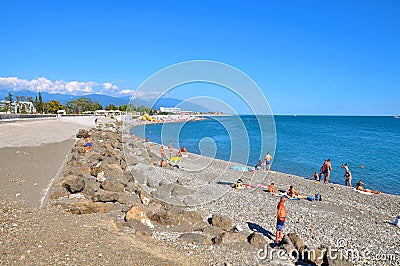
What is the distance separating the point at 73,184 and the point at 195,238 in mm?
5204

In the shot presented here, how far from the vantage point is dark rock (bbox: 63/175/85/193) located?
10383 millimetres

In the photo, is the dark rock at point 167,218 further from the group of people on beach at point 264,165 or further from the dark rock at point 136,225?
the group of people on beach at point 264,165

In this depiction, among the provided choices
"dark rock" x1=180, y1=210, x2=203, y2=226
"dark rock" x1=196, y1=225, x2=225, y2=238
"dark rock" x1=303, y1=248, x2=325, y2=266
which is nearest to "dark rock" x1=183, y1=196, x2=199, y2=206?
"dark rock" x1=180, y1=210, x2=203, y2=226

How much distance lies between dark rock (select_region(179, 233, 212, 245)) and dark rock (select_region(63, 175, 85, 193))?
4593mm

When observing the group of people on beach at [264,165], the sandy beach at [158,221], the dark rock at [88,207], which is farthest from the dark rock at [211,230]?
the group of people on beach at [264,165]

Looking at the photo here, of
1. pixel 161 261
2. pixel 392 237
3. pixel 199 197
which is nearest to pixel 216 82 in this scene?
pixel 199 197

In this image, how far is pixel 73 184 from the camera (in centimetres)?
1052

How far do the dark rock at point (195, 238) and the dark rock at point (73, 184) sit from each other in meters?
4.59

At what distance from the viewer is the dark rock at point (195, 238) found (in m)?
8.08

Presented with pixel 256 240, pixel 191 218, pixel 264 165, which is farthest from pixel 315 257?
pixel 264 165

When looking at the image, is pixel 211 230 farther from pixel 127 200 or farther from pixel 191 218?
Answer: pixel 127 200

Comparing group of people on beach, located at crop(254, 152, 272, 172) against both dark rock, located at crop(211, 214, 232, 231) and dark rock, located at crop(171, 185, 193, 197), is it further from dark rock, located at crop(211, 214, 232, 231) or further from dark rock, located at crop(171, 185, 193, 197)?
dark rock, located at crop(211, 214, 232, 231)

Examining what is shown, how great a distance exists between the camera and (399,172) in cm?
2867

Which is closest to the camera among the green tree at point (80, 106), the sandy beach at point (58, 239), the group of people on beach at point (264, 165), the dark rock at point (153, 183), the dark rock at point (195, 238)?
the sandy beach at point (58, 239)
